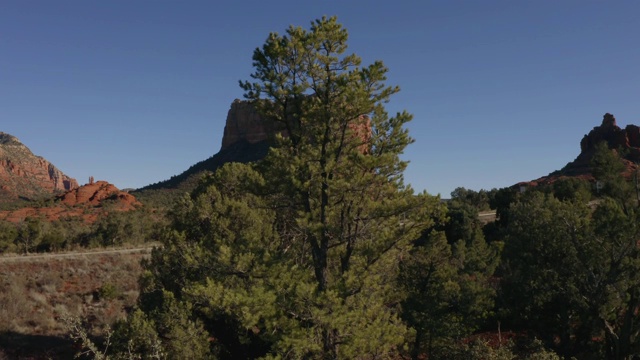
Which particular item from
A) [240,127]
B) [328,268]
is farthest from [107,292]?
[240,127]

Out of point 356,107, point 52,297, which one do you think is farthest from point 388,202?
point 52,297

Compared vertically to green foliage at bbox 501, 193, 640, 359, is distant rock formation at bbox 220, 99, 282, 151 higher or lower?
higher

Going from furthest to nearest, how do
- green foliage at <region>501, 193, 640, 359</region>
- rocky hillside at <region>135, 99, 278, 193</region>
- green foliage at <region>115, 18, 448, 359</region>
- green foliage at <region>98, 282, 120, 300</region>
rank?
1. rocky hillside at <region>135, 99, 278, 193</region>
2. green foliage at <region>98, 282, 120, 300</region>
3. green foliage at <region>501, 193, 640, 359</region>
4. green foliage at <region>115, 18, 448, 359</region>

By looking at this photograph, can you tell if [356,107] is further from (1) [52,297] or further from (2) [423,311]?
(1) [52,297]

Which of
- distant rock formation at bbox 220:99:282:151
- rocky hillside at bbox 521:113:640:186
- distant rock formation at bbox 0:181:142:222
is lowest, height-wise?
distant rock formation at bbox 0:181:142:222

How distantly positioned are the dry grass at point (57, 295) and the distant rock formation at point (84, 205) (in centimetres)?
4457

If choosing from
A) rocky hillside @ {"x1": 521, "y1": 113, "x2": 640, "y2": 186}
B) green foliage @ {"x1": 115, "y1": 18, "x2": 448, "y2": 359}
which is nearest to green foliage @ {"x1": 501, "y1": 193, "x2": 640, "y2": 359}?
green foliage @ {"x1": 115, "y1": 18, "x2": 448, "y2": 359}

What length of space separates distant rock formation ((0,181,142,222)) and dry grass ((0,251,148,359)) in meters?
44.6

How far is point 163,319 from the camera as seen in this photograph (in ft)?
50.4

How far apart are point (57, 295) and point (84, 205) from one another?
231 feet

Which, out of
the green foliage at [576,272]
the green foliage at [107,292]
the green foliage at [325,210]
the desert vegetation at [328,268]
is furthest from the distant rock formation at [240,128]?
the green foliage at [325,210]

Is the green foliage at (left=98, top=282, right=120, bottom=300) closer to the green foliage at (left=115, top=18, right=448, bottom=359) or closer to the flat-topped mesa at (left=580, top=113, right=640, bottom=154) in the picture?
the green foliage at (left=115, top=18, right=448, bottom=359)

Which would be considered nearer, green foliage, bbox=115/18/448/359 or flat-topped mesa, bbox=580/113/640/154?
green foliage, bbox=115/18/448/359

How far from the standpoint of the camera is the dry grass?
19.5 metres
